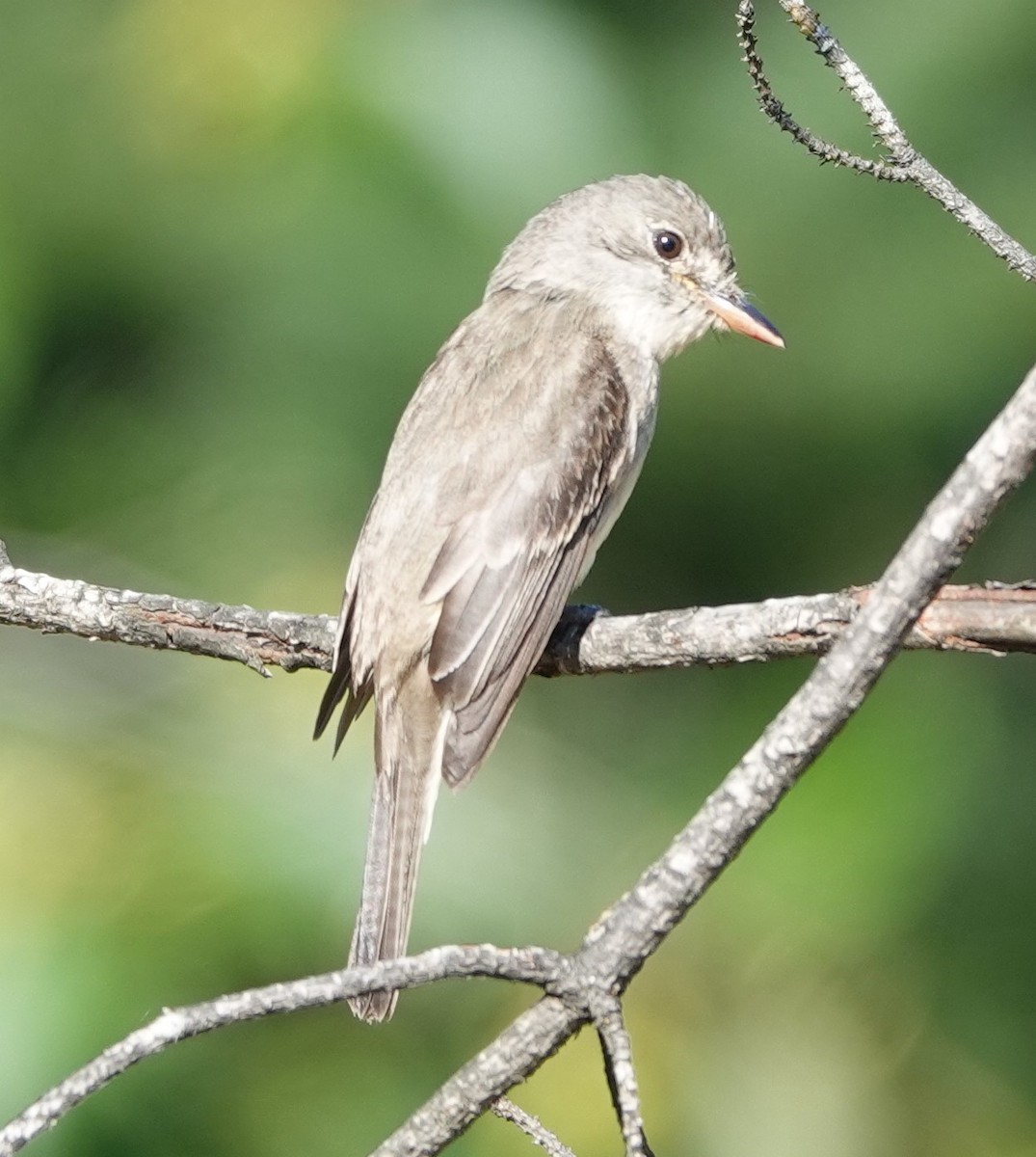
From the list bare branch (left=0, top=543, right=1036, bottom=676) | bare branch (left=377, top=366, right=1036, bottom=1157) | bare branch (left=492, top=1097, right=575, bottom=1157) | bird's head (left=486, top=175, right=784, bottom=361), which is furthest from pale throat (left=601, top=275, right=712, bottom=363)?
bare branch (left=492, top=1097, right=575, bottom=1157)

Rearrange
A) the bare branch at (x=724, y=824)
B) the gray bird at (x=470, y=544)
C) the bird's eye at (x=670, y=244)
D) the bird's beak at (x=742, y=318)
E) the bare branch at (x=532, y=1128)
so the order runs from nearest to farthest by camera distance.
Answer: the bare branch at (x=724, y=824) < the bare branch at (x=532, y=1128) < the gray bird at (x=470, y=544) < the bird's beak at (x=742, y=318) < the bird's eye at (x=670, y=244)

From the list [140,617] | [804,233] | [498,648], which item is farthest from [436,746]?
[804,233]

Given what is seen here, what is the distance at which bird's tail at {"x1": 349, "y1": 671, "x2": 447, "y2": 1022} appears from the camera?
10.7ft

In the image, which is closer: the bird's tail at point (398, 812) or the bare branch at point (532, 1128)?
the bare branch at point (532, 1128)

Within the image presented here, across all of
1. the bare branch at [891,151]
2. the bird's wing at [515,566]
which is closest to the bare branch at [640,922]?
the bare branch at [891,151]

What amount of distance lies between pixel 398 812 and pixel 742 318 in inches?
53.3

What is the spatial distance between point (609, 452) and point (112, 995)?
1.46m

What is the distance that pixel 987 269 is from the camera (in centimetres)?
506

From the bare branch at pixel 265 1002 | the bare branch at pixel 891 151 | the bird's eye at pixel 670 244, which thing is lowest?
the bare branch at pixel 265 1002

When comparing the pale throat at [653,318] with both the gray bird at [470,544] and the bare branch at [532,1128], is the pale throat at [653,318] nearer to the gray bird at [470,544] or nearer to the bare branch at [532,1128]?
the gray bird at [470,544]

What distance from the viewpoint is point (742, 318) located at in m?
3.97

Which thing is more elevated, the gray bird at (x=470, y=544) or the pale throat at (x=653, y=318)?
the pale throat at (x=653, y=318)

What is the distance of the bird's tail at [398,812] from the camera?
3252 millimetres

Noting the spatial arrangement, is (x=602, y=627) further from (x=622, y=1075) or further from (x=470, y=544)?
(x=622, y=1075)
